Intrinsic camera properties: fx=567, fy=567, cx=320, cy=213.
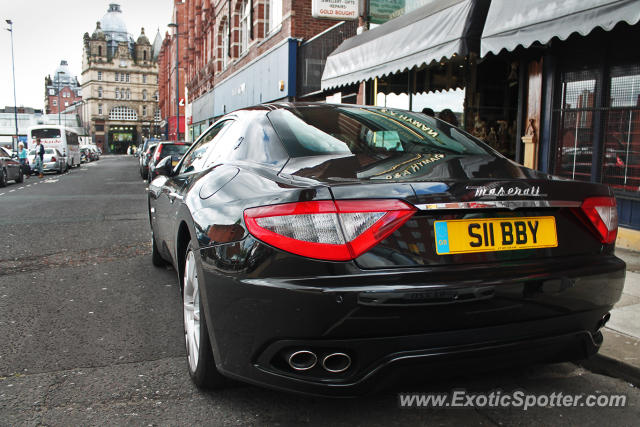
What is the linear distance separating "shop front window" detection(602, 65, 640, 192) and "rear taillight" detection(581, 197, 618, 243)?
15.7 ft

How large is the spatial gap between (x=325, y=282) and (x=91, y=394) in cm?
159

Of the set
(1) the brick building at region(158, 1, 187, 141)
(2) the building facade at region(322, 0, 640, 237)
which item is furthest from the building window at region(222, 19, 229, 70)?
(2) the building facade at region(322, 0, 640, 237)

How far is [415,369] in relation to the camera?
85.4 inches

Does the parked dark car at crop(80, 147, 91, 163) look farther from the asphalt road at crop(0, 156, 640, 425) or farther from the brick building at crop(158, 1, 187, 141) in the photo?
the asphalt road at crop(0, 156, 640, 425)

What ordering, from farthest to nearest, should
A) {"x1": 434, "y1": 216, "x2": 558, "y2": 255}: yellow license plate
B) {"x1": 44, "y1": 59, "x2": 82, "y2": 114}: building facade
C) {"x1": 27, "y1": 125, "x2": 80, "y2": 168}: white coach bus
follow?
{"x1": 44, "y1": 59, "x2": 82, "y2": 114}: building facade
{"x1": 27, "y1": 125, "x2": 80, "y2": 168}: white coach bus
{"x1": 434, "y1": 216, "x2": 558, "y2": 255}: yellow license plate

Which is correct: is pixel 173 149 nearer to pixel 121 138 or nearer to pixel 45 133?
pixel 45 133

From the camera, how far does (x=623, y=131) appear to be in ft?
22.8

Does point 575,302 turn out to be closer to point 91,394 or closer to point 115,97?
point 91,394

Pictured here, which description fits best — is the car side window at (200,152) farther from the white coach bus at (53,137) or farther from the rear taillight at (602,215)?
the white coach bus at (53,137)

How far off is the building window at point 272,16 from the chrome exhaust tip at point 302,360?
773 inches

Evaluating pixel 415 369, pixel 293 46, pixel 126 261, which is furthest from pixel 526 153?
pixel 293 46

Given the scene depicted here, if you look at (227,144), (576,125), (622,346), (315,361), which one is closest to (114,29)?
(576,125)

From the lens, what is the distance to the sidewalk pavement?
3184mm

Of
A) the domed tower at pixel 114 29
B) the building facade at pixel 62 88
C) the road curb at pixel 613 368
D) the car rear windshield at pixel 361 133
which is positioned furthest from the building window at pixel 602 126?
the building facade at pixel 62 88
